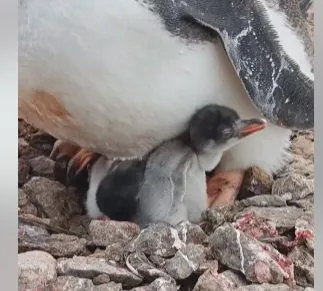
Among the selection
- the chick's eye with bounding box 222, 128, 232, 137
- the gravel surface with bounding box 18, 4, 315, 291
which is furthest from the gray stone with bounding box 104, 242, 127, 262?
the chick's eye with bounding box 222, 128, 232, 137

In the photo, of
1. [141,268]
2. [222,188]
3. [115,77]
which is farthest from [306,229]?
[115,77]

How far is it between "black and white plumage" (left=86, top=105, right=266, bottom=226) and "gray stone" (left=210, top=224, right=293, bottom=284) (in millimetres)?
47

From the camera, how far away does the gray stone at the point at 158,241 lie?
94 cm

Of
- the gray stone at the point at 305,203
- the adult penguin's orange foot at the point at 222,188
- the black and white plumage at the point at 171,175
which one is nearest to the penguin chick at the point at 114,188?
the black and white plumage at the point at 171,175

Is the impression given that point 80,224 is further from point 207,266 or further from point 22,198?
point 207,266

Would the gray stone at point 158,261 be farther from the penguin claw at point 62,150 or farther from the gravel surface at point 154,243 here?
the penguin claw at point 62,150

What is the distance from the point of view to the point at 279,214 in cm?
97

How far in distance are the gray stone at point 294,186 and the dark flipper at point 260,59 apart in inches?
3.0

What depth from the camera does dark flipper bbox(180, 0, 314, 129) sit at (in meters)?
0.94

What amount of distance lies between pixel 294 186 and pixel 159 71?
263mm

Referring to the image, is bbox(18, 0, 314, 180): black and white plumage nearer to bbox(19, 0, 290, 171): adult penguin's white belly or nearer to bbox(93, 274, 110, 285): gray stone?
bbox(19, 0, 290, 171): adult penguin's white belly

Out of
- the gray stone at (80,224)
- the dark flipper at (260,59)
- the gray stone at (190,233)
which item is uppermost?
the dark flipper at (260,59)

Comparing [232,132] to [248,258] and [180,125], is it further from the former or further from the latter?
[248,258]

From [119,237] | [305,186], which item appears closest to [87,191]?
[119,237]
